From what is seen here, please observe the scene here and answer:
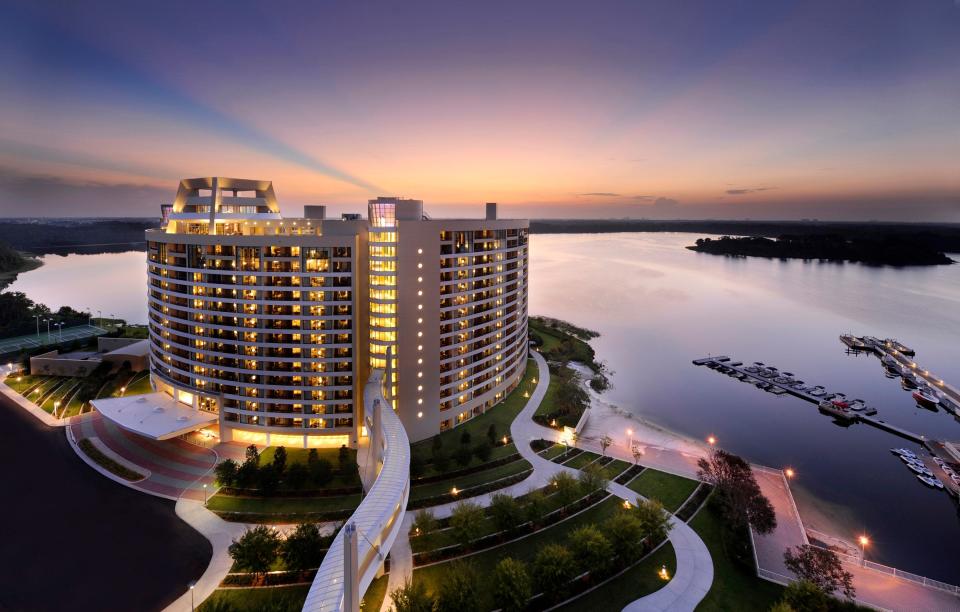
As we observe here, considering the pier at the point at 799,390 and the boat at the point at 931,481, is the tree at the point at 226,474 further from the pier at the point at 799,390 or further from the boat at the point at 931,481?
the pier at the point at 799,390

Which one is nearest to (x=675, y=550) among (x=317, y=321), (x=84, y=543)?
(x=317, y=321)

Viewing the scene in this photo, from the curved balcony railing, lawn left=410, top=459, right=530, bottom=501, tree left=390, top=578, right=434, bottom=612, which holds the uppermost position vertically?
the curved balcony railing

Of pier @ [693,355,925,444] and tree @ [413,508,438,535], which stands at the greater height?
tree @ [413,508,438,535]

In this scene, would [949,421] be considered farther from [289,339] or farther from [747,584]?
[289,339]

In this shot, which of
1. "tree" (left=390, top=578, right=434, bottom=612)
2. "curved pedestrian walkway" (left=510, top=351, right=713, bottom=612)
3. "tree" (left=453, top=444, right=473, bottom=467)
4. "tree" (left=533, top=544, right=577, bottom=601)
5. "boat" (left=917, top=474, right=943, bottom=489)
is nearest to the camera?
"tree" (left=390, top=578, right=434, bottom=612)

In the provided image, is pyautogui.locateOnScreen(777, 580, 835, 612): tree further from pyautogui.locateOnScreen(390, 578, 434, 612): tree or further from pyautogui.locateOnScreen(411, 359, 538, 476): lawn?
pyautogui.locateOnScreen(411, 359, 538, 476): lawn

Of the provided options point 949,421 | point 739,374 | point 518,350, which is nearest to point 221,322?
point 518,350

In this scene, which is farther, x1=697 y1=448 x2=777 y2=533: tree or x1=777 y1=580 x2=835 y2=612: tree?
x1=697 y1=448 x2=777 y2=533: tree

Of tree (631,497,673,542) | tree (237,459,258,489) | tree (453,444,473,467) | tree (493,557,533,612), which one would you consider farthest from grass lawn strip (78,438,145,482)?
tree (631,497,673,542)
